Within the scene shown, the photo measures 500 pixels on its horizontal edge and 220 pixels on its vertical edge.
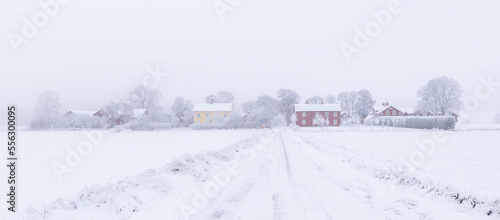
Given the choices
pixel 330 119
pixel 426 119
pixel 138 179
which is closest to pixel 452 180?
pixel 138 179

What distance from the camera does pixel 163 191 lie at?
9.84m

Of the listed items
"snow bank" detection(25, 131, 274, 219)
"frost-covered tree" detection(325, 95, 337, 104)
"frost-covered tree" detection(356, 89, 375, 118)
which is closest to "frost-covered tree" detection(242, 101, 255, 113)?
"frost-covered tree" detection(325, 95, 337, 104)

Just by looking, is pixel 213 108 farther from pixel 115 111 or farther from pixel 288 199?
pixel 288 199

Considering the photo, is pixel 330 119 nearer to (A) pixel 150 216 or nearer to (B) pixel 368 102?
(B) pixel 368 102

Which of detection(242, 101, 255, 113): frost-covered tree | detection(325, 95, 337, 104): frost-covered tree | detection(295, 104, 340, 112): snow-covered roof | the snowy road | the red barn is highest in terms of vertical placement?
detection(325, 95, 337, 104): frost-covered tree

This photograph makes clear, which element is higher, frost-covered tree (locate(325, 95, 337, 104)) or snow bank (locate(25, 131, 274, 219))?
frost-covered tree (locate(325, 95, 337, 104))

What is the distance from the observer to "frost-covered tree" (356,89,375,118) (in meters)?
106

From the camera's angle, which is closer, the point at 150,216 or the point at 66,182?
the point at 150,216

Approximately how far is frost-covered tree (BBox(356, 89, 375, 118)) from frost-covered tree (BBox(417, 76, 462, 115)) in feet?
78.2

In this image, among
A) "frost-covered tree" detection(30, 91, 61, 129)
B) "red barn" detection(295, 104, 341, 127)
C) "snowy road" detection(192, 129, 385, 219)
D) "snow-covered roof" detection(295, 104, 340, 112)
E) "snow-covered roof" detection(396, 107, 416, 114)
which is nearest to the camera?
"snowy road" detection(192, 129, 385, 219)

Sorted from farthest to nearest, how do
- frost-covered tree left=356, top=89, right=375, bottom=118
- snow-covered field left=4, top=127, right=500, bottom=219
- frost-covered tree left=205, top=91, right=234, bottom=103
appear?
frost-covered tree left=205, top=91, right=234, bottom=103 → frost-covered tree left=356, top=89, right=375, bottom=118 → snow-covered field left=4, top=127, right=500, bottom=219

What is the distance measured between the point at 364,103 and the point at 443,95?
28579 millimetres

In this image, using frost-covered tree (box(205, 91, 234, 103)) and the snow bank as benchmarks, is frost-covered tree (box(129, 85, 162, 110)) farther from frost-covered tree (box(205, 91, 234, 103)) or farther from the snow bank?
the snow bank

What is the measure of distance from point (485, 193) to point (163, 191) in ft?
30.3
